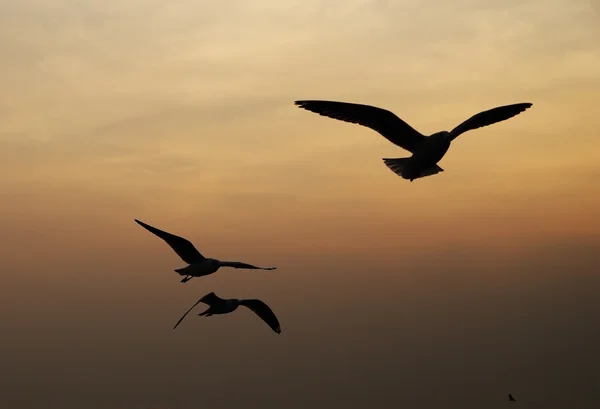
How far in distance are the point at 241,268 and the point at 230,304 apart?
2.57 metres

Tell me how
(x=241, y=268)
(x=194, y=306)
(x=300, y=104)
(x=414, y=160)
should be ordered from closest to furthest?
1. (x=300, y=104)
2. (x=414, y=160)
3. (x=194, y=306)
4. (x=241, y=268)

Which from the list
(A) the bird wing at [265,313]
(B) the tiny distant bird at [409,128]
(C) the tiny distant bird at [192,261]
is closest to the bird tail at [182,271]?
(C) the tiny distant bird at [192,261]

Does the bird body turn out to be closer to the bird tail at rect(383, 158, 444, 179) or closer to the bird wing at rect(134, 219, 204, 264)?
the bird wing at rect(134, 219, 204, 264)

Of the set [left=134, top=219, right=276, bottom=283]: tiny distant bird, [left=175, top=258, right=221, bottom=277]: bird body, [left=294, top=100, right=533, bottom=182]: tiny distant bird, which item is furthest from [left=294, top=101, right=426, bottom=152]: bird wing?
[left=175, top=258, right=221, bottom=277]: bird body

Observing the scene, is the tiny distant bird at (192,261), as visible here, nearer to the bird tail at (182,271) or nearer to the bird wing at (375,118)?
the bird tail at (182,271)

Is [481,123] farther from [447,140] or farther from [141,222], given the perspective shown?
[141,222]

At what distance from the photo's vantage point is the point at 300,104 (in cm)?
2127

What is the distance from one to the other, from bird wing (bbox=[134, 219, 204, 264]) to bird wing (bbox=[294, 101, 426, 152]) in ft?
32.9

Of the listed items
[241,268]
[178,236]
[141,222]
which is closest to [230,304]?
[241,268]

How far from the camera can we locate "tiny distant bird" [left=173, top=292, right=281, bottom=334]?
31516 mm

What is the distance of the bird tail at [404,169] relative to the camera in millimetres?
22906

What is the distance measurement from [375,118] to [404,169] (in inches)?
84.7

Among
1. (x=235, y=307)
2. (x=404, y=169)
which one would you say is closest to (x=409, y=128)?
(x=404, y=169)

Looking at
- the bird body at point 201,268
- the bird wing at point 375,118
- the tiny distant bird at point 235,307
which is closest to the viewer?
the bird wing at point 375,118
